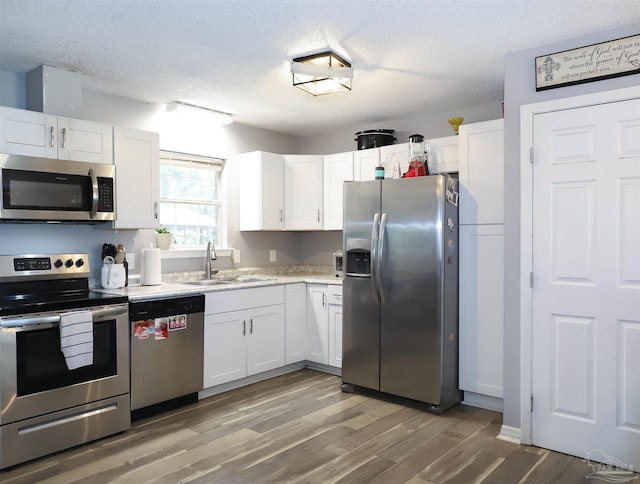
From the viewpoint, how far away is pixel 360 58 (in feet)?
10.0

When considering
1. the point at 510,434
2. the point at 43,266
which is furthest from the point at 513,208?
the point at 43,266

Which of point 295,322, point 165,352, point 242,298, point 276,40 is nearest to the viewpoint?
point 276,40

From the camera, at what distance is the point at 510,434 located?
2934 millimetres

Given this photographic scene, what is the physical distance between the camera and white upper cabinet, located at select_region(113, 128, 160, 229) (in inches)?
137

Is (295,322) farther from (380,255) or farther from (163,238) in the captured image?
(163,238)

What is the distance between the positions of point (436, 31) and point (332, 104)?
1592mm

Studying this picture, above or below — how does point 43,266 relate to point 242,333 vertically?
above

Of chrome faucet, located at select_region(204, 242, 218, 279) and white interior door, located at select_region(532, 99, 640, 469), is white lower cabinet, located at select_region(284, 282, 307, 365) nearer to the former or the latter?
chrome faucet, located at select_region(204, 242, 218, 279)

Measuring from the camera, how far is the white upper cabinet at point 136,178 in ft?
11.4

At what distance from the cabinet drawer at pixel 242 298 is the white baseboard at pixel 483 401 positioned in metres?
1.74

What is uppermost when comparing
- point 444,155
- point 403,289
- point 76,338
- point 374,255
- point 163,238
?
point 444,155

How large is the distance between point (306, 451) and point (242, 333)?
134 cm

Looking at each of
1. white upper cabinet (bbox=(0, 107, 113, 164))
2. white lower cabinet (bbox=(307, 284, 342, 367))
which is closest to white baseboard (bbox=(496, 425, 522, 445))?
white lower cabinet (bbox=(307, 284, 342, 367))

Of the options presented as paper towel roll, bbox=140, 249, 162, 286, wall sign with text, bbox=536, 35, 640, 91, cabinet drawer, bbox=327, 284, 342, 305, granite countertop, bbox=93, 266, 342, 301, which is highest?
wall sign with text, bbox=536, 35, 640, 91
